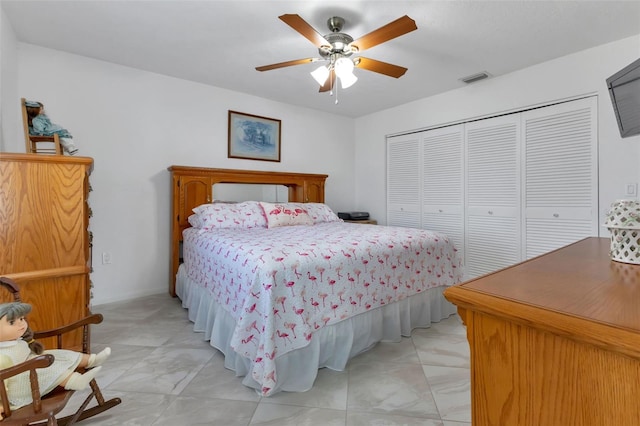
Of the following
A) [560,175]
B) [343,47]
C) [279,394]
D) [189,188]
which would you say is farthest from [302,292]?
[560,175]

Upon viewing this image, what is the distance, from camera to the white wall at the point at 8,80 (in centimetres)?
218

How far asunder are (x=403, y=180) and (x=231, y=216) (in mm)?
2484

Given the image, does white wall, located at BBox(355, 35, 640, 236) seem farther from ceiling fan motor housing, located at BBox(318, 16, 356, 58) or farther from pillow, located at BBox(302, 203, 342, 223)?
ceiling fan motor housing, located at BBox(318, 16, 356, 58)

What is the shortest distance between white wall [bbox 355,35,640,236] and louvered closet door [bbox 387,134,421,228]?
0.12m

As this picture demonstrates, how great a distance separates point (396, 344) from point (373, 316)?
12.9 inches

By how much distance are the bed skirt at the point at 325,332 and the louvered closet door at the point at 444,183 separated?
4.42 feet

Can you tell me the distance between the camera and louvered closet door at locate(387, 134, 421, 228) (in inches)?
165

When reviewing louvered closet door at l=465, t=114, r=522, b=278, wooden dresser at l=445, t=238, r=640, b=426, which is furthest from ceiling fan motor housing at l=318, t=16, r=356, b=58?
louvered closet door at l=465, t=114, r=522, b=278

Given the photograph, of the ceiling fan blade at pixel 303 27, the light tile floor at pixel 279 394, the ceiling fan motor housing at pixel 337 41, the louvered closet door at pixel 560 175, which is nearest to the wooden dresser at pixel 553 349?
the light tile floor at pixel 279 394

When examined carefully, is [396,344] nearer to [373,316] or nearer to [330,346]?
[373,316]

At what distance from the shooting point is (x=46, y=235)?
1560 millimetres

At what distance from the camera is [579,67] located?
2.76 m

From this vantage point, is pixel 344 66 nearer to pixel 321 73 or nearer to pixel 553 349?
pixel 321 73

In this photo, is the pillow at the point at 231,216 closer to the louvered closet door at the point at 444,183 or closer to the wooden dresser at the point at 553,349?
the louvered closet door at the point at 444,183
